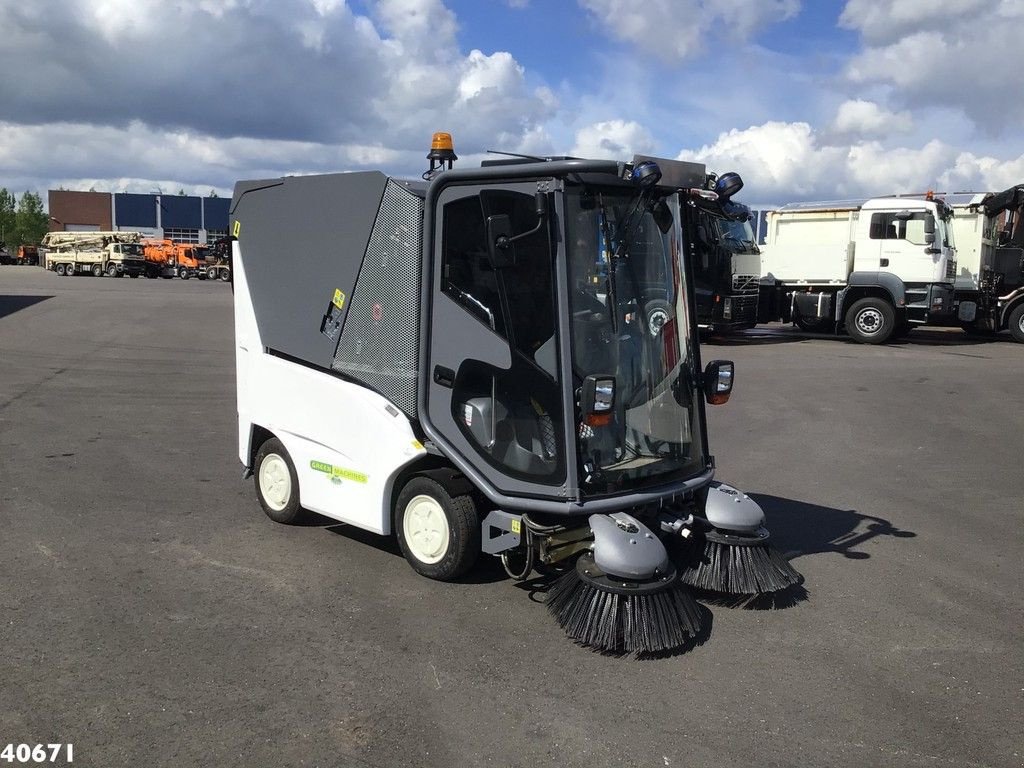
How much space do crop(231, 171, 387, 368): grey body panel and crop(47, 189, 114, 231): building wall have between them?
86.8 metres

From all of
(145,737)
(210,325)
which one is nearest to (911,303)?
(210,325)

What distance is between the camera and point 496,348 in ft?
15.3

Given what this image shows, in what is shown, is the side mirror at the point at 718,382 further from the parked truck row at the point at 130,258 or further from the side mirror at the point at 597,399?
the parked truck row at the point at 130,258

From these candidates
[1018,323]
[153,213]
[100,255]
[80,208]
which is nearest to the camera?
[1018,323]

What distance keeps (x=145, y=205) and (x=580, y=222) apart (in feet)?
285

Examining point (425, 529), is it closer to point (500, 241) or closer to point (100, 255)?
point (500, 241)

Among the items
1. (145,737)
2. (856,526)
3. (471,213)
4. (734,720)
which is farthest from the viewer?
(856,526)

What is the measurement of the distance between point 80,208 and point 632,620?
92726 millimetres

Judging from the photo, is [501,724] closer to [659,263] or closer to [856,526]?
[659,263]

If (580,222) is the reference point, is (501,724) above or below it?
below

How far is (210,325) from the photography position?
69.4ft

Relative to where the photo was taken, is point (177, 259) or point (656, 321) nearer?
point (656, 321)

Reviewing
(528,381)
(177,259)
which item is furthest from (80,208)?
(528,381)

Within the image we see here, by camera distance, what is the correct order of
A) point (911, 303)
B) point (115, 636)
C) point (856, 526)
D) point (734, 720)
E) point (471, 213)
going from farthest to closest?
point (911, 303) < point (856, 526) < point (471, 213) < point (115, 636) < point (734, 720)
